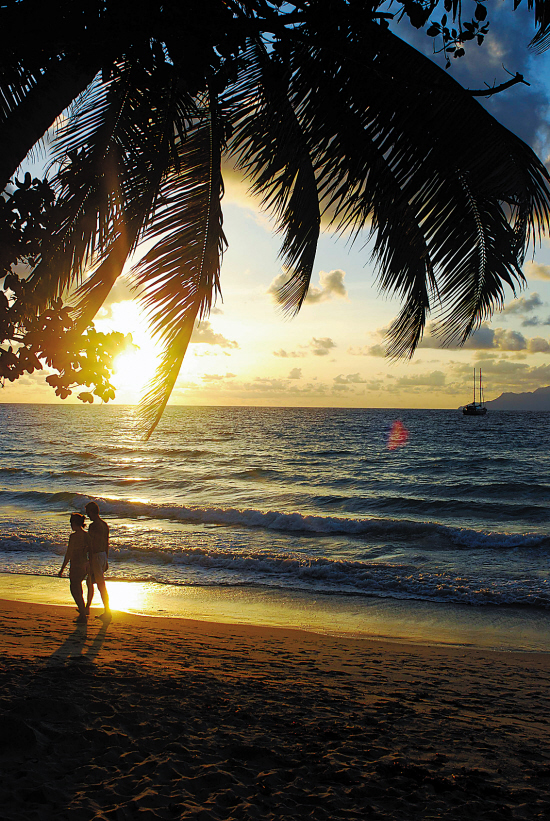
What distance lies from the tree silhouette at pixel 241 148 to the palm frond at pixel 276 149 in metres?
0.02

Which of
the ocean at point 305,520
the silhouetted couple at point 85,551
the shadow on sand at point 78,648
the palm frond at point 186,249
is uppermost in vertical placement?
the palm frond at point 186,249

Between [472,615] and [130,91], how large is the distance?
31.3 ft

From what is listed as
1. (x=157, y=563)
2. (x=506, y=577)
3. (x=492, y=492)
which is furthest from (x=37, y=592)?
(x=492, y=492)

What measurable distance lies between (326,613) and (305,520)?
9.04m

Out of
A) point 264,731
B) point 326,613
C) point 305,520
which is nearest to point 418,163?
point 264,731

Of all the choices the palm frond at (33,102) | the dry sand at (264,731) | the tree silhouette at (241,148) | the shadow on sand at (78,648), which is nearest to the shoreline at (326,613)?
the dry sand at (264,731)

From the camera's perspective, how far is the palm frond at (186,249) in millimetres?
4195

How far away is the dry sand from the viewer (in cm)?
323

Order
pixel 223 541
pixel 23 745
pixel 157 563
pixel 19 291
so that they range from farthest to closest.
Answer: pixel 223 541
pixel 157 563
pixel 19 291
pixel 23 745

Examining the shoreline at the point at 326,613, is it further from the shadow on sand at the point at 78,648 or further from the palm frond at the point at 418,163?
the palm frond at the point at 418,163

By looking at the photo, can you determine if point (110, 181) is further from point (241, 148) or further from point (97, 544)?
point (97, 544)

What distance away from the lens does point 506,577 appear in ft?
39.5

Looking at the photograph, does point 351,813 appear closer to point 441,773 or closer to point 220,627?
point 441,773

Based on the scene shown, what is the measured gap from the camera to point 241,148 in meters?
4.39
